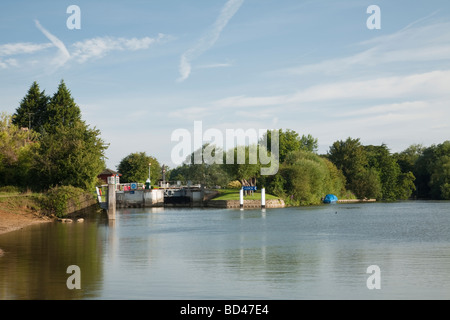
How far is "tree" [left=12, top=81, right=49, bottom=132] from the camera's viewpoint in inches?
4284

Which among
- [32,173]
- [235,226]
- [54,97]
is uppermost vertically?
[54,97]

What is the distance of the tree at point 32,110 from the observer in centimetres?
10881

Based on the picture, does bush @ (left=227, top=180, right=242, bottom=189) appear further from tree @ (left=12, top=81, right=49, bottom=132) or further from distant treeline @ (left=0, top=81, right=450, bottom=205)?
tree @ (left=12, top=81, right=49, bottom=132)

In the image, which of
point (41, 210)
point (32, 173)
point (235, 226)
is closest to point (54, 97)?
point (32, 173)

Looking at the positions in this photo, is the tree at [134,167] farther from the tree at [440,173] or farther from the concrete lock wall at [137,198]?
the tree at [440,173]

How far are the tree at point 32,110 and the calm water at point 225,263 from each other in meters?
70.4

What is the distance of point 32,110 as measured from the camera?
11062cm

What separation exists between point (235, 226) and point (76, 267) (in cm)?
2791

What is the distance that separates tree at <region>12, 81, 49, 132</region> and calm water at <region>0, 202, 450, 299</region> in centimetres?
7041

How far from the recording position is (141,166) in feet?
405

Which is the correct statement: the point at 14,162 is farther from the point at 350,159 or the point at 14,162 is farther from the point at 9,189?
the point at 350,159

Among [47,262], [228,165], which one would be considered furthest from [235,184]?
[47,262]
